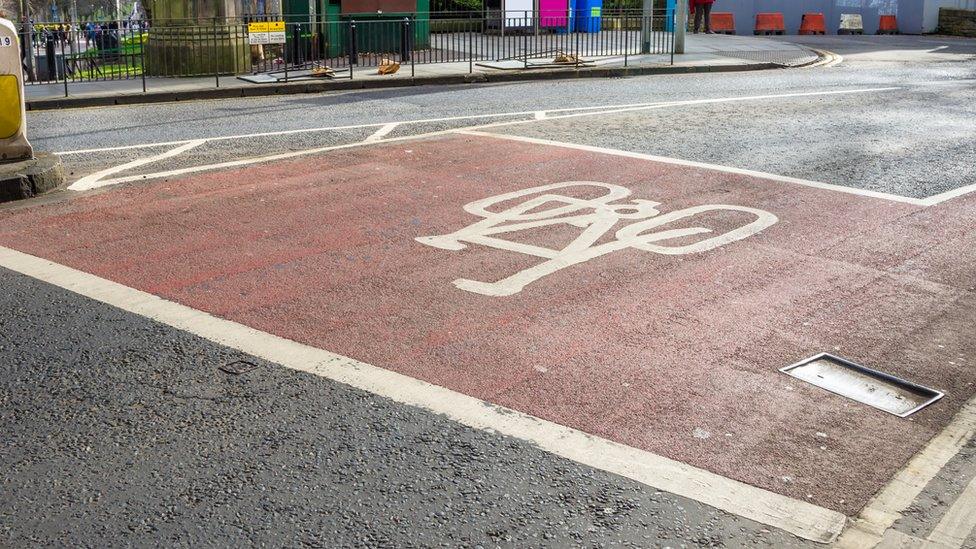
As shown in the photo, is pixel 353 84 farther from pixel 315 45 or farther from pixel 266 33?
pixel 315 45

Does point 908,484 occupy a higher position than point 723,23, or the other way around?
point 723,23

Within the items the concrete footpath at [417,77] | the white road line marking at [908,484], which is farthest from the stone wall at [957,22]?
the white road line marking at [908,484]

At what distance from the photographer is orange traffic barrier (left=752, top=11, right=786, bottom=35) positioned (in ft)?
127

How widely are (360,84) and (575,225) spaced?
40.5ft

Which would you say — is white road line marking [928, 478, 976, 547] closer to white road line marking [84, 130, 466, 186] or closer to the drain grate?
the drain grate

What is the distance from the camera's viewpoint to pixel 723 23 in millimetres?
38594

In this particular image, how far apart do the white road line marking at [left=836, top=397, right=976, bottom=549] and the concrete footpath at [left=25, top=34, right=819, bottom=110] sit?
1539 cm

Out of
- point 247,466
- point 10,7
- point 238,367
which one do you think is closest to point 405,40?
point 238,367

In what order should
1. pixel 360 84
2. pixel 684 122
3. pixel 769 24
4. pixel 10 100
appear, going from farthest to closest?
1. pixel 769 24
2. pixel 360 84
3. pixel 684 122
4. pixel 10 100

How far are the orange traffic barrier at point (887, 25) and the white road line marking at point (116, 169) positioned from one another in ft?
109

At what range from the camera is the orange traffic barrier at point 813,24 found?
39.1 m

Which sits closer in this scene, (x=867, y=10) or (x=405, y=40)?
(x=405, y=40)

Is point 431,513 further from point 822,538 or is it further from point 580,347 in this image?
point 580,347

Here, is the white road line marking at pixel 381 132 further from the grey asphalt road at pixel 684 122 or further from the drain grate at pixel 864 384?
the drain grate at pixel 864 384
